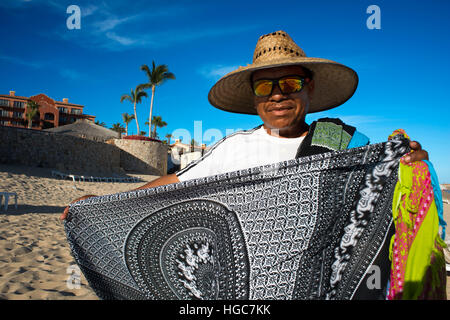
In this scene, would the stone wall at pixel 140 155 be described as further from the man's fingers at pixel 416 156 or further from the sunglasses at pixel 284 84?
the man's fingers at pixel 416 156

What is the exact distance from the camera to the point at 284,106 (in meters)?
1.84

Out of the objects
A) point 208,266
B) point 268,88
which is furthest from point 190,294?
point 268,88

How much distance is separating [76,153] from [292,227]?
22599 mm

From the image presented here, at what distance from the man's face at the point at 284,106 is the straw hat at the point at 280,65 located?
80mm

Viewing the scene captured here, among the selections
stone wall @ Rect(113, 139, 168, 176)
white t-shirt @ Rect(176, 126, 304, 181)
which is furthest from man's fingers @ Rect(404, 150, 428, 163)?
stone wall @ Rect(113, 139, 168, 176)

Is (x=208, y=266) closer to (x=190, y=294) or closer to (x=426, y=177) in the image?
(x=190, y=294)

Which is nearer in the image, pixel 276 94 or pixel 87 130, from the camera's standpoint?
pixel 276 94

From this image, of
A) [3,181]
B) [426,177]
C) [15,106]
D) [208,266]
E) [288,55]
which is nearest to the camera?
[426,177]

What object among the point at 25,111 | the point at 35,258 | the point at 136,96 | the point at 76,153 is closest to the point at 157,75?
the point at 136,96

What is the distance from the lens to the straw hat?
1863 millimetres

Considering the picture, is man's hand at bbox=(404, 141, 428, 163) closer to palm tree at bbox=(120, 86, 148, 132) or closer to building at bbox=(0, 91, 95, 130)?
palm tree at bbox=(120, 86, 148, 132)

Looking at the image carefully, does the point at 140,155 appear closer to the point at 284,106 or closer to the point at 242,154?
the point at 242,154
